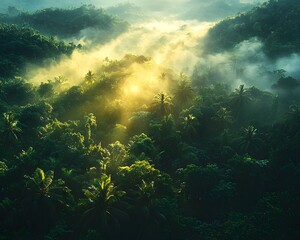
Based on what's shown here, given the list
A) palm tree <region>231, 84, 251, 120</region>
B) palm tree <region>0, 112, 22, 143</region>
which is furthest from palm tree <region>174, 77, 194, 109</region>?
palm tree <region>0, 112, 22, 143</region>

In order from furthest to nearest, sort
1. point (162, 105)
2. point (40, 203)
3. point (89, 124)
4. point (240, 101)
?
point (240, 101), point (162, 105), point (89, 124), point (40, 203)

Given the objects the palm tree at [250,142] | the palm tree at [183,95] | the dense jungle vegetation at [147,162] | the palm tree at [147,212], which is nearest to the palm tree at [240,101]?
the dense jungle vegetation at [147,162]

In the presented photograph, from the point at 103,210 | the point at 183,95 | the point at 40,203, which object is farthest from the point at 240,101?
the point at 40,203

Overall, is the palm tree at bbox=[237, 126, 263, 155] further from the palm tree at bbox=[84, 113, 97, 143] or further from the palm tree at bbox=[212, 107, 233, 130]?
the palm tree at bbox=[84, 113, 97, 143]

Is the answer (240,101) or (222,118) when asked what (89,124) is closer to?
(222,118)

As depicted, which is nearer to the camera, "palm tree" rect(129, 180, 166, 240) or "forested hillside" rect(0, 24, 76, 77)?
"palm tree" rect(129, 180, 166, 240)

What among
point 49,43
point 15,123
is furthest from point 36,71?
point 15,123
